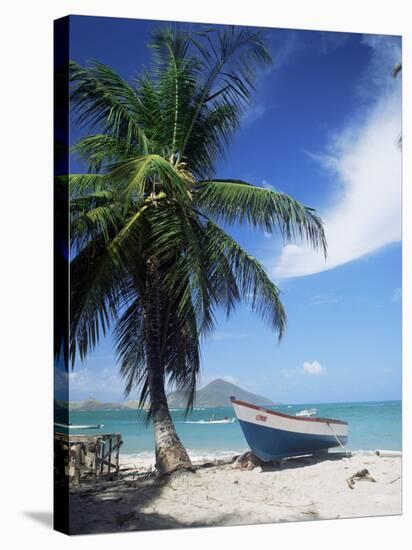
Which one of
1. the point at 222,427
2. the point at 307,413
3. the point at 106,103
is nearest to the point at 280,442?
the point at 307,413

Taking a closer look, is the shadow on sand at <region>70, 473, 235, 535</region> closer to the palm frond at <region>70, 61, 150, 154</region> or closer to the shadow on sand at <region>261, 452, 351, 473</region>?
the shadow on sand at <region>261, 452, 351, 473</region>

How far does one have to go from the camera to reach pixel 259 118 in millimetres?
12828

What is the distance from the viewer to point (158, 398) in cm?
1244

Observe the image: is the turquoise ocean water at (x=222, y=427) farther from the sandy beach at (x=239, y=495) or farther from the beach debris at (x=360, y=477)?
the beach debris at (x=360, y=477)

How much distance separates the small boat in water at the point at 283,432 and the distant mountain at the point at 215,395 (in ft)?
0.22

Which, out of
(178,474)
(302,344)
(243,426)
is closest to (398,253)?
(302,344)

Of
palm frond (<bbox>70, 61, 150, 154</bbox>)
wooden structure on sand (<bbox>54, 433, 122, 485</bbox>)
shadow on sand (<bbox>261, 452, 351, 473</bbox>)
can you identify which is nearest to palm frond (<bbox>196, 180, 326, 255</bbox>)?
palm frond (<bbox>70, 61, 150, 154</bbox>)

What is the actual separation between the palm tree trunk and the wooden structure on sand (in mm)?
524

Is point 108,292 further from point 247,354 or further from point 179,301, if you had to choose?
point 247,354

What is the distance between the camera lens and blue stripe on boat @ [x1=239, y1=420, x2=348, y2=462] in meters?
12.7

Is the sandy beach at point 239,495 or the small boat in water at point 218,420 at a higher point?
the small boat in water at point 218,420

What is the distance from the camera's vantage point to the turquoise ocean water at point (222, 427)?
12.2 meters

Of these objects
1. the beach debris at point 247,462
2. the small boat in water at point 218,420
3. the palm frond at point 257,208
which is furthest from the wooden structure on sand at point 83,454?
the palm frond at point 257,208

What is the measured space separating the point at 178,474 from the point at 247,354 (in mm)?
1345
